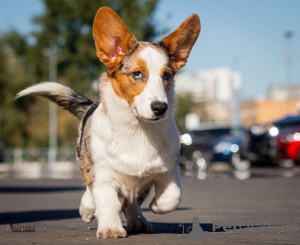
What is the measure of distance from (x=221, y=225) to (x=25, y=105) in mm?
64971

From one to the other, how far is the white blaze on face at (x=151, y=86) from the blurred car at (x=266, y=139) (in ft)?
49.5

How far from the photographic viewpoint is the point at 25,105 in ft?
237

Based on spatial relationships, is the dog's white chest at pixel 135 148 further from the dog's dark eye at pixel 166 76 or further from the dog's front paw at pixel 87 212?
the dog's front paw at pixel 87 212

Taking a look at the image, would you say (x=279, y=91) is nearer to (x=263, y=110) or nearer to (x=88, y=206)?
(x=263, y=110)

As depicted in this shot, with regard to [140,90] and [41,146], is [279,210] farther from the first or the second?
[41,146]

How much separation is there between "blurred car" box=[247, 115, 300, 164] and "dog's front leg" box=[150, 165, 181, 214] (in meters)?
14.8

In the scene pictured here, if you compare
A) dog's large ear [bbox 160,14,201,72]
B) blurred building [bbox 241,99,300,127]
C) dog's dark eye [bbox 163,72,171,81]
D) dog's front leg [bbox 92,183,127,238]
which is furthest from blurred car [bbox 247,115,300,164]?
blurred building [bbox 241,99,300,127]

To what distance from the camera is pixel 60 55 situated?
6581 cm

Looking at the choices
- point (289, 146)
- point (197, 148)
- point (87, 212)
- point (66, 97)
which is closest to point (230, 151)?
point (197, 148)

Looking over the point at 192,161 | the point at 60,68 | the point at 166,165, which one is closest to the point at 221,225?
the point at 166,165

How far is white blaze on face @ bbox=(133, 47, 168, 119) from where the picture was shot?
22.1 feet

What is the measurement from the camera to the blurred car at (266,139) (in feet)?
72.8

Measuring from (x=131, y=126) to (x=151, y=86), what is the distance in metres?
0.52

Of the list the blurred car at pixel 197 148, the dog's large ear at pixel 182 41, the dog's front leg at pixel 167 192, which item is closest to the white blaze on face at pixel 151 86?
the dog's large ear at pixel 182 41
